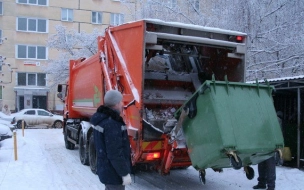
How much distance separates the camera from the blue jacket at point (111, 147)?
3812mm

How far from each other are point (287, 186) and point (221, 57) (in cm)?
288

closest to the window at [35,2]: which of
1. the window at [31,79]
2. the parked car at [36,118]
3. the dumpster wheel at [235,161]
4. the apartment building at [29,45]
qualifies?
the apartment building at [29,45]

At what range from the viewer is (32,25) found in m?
32.5

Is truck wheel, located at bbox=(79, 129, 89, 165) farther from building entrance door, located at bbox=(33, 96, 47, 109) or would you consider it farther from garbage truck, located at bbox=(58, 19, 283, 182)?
building entrance door, located at bbox=(33, 96, 47, 109)

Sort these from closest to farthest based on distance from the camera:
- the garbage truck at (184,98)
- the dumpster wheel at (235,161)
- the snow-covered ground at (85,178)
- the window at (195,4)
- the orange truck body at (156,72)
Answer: the dumpster wheel at (235,161)
the garbage truck at (184,98)
the orange truck body at (156,72)
the snow-covered ground at (85,178)
the window at (195,4)

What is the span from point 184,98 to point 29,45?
91.0 feet

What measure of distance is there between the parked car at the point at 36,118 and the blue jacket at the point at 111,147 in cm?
1998

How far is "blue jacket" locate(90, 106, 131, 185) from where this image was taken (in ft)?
12.5

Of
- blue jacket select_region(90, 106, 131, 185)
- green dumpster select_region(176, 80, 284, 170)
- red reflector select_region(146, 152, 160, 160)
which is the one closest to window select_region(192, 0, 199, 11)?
green dumpster select_region(176, 80, 284, 170)

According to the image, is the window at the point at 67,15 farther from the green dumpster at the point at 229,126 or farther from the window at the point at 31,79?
the green dumpster at the point at 229,126

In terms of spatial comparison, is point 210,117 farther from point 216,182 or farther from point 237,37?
point 216,182

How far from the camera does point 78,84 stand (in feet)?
34.7

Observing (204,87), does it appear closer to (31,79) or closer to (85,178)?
(85,178)

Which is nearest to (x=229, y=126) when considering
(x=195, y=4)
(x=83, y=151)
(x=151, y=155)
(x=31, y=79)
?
Answer: (x=151, y=155)
